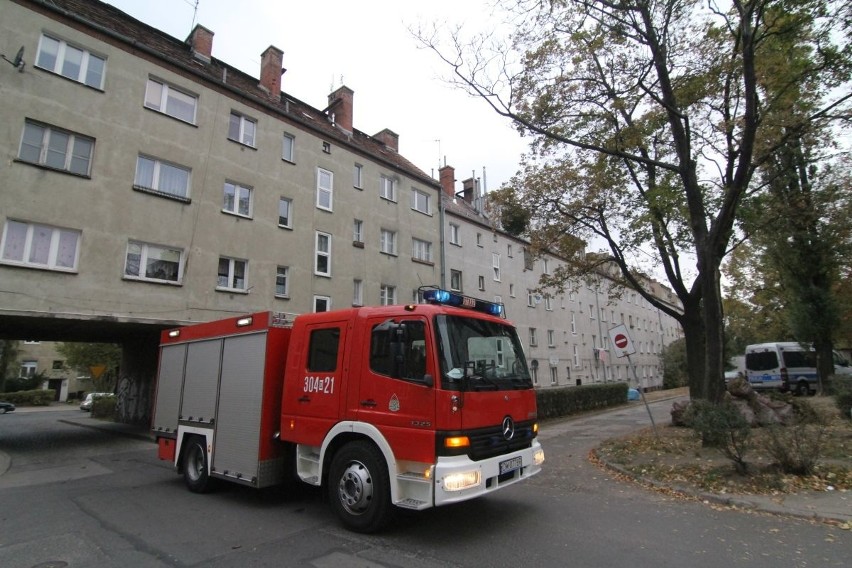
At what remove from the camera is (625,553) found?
4605 millimetres

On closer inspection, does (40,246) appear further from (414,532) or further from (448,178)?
(448,178)

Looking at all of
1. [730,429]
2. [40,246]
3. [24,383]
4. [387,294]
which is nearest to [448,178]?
[387,294]

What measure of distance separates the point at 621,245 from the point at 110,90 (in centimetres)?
1672

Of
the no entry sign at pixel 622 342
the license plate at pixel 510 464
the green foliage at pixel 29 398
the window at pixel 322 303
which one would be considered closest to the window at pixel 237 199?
the window at pixel 322 303

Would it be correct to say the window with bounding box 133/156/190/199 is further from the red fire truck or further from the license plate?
the license plate

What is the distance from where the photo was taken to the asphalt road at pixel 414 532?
458 cm

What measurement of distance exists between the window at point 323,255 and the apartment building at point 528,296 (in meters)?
7.92

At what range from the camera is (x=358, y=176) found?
72.8 ft

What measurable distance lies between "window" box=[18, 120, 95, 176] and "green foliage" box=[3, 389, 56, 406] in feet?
138

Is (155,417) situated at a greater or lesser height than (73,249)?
lesser

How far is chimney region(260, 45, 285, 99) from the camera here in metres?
21.0

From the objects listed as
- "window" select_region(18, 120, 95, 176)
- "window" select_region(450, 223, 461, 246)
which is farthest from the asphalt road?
"window" select_region(450, 223, 461, 246)

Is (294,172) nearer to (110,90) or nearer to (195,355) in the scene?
(110,90)

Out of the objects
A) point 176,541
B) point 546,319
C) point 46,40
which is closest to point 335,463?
point 176,541
